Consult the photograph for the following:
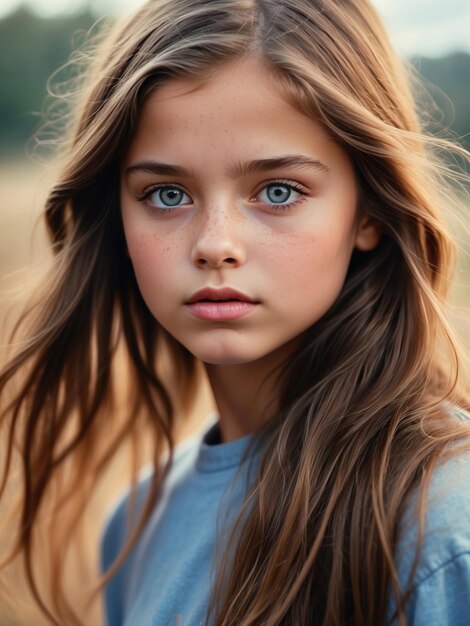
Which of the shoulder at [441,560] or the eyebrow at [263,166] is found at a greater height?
the eyebrow at [263,166]

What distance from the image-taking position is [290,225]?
168 cm

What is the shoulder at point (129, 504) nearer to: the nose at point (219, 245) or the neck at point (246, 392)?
the neck at point (246, 392)

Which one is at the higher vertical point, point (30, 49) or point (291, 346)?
point (30, 49)

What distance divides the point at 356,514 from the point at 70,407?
106 cm

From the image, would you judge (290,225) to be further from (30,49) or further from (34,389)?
(30,49)

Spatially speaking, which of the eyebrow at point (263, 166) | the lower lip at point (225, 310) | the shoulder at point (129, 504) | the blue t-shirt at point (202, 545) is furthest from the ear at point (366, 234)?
the shoulder at point (129, 504)

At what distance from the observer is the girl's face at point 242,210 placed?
1643 mm

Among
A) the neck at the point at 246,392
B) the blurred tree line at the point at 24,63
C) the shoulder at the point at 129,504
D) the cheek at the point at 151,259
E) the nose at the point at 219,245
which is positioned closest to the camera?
the nose at the point at 219,245

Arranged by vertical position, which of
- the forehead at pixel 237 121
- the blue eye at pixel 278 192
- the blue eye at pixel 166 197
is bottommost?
the blue eye at pixel 278 192

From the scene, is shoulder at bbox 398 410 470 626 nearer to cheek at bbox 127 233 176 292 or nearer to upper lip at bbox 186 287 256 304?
upper lip at bbox 186 287 256 304

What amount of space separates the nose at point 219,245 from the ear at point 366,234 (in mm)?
296

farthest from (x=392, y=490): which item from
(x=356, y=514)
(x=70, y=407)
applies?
(x=70, y=407)

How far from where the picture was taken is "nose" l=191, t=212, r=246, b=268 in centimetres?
162

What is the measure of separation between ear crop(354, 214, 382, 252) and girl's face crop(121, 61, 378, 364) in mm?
62
